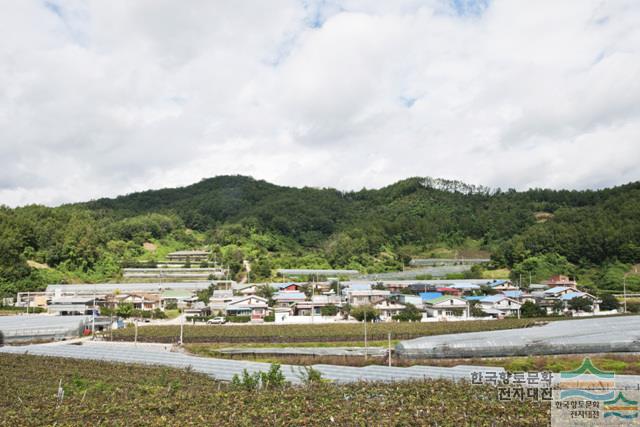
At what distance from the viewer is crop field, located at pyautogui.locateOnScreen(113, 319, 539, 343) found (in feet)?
80.8

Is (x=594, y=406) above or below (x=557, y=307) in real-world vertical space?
above

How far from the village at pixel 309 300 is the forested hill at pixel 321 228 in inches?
281

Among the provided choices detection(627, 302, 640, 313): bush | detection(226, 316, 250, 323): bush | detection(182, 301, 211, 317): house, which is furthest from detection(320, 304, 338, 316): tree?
detection(627, 302, 640, 313): bush

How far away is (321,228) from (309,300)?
145ft

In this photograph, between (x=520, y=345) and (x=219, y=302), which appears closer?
(x=520, y=345)

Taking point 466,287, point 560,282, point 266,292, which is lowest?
point 266,292

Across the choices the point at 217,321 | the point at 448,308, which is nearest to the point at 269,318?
the point at 217,321

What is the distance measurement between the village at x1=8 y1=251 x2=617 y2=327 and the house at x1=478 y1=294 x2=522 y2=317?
7cm

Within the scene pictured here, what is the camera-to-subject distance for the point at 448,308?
3453 centimetres

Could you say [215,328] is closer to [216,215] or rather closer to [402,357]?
[402,357]

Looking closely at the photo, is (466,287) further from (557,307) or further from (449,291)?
(557,307)

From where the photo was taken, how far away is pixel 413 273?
5612 cm

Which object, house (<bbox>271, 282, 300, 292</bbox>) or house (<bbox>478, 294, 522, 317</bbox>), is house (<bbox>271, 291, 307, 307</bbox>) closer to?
house (<bbox>271, 282, 300, 292</bbox>)

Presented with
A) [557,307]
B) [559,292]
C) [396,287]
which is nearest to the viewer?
[557,307]
